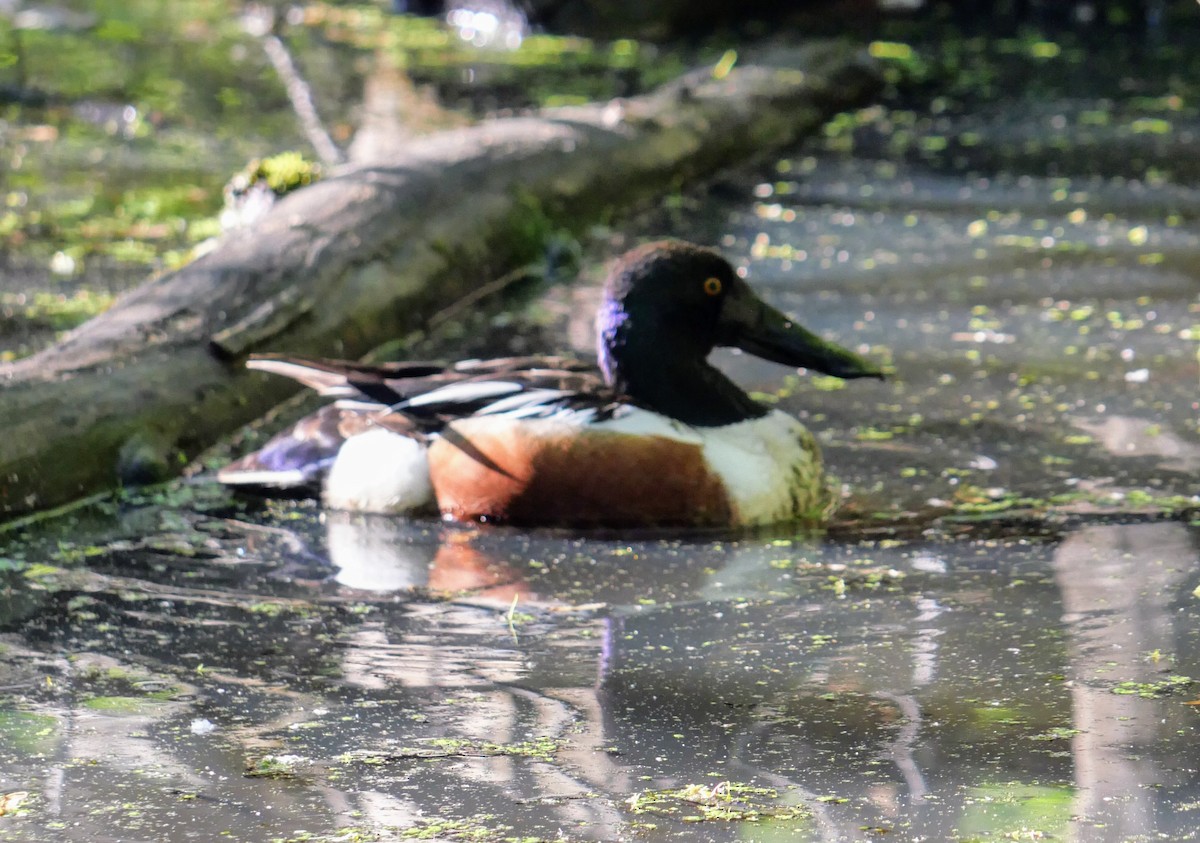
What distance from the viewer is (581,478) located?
5895 mm

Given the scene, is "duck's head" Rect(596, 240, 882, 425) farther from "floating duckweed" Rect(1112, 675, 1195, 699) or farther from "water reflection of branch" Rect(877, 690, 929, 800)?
"floating duckweed" Rect(1112, 675, 1195, 699)

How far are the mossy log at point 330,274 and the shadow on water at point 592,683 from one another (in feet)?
1.50

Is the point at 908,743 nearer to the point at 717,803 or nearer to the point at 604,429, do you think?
the point at 717,803

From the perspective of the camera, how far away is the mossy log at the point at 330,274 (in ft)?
20.8

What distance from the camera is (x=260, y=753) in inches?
158

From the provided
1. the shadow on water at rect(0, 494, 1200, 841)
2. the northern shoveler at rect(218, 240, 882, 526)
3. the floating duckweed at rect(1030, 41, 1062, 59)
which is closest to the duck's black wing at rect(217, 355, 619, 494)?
the northern shoveler at rect(218, 240, 882, 526)

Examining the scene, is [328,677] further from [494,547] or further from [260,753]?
[494,547]

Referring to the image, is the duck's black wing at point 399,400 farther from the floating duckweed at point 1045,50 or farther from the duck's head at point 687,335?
the floating duckweed at point 1045,50

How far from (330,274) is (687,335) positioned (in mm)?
2329

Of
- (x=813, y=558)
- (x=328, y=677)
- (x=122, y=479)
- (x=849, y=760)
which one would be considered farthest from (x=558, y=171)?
(x=849, y=760)

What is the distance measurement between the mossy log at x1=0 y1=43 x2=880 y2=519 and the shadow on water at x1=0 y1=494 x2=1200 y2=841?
1.50 feet

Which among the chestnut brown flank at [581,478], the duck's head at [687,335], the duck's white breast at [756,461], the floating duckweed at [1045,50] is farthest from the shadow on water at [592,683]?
the floating duckweed at [1045,50]

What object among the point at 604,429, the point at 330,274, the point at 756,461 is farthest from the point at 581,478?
the point at 330,274

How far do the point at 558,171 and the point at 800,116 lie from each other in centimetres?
380
